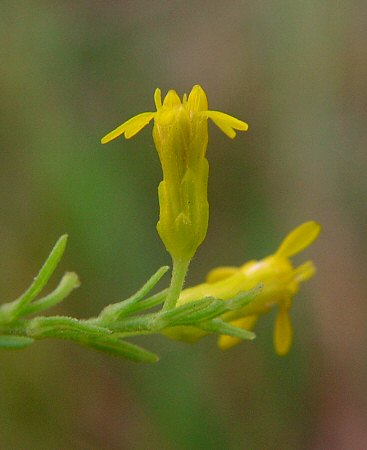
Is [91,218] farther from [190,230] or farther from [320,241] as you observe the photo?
[190,230]

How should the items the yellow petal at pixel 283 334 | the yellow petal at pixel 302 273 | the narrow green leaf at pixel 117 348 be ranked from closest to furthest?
the narrow green leaf at pixel 117 348
the yellow petal at pixel 283 334
the yellow petal at pixel 302 273

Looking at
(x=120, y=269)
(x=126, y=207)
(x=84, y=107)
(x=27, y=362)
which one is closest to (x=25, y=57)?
(x=84, y=107)

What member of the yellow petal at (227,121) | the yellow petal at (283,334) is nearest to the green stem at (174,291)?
the yellow petal at (227,121)

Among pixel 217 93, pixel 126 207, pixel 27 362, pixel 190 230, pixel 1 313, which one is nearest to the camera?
pixel 1 313

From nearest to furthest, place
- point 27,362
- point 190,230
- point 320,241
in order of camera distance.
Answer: point 190,230 → point 27,362 → point 320,241

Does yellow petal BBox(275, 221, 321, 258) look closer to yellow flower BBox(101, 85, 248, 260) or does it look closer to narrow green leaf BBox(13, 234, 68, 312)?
yellow flower BBox(101, 85, 248, 260)

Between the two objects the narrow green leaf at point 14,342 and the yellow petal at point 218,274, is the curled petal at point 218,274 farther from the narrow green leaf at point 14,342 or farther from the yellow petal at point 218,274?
the narrow green leaf at point 14,342

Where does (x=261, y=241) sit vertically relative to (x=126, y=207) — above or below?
below

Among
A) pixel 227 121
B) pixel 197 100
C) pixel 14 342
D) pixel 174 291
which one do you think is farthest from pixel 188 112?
pixel 14 342

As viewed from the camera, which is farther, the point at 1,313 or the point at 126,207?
the point at 126,207
